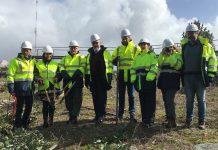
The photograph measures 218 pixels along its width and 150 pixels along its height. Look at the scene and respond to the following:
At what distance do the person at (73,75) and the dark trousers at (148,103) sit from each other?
1.70m

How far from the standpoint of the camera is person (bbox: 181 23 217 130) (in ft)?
29.6

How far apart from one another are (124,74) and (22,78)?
258 centimetres

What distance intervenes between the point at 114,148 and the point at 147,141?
1.10 metres

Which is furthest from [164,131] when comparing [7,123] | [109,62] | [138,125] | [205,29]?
[205,29]

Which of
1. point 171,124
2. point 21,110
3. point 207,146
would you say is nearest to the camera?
point 207,146

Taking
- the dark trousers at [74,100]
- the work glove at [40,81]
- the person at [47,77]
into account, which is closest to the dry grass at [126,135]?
the dark trousers at [74,100]

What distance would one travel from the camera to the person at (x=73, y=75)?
397 inches

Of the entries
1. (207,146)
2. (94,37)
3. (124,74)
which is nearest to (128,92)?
(124,74)

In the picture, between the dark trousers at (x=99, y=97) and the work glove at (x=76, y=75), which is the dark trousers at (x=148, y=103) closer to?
the dark trousers at (x=99, y=97)

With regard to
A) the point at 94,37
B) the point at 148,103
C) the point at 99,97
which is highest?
the point at 94,37

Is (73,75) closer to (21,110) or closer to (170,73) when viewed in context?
(21,110)

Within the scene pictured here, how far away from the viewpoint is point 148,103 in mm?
9477

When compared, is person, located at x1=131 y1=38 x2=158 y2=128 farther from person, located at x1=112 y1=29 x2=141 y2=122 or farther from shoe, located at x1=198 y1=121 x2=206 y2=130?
shoe, located at x1=198 y1=121 x2=206 y2=130

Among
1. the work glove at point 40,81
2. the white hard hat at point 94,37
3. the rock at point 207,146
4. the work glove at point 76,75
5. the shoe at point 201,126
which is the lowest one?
the rock at point 207,146
